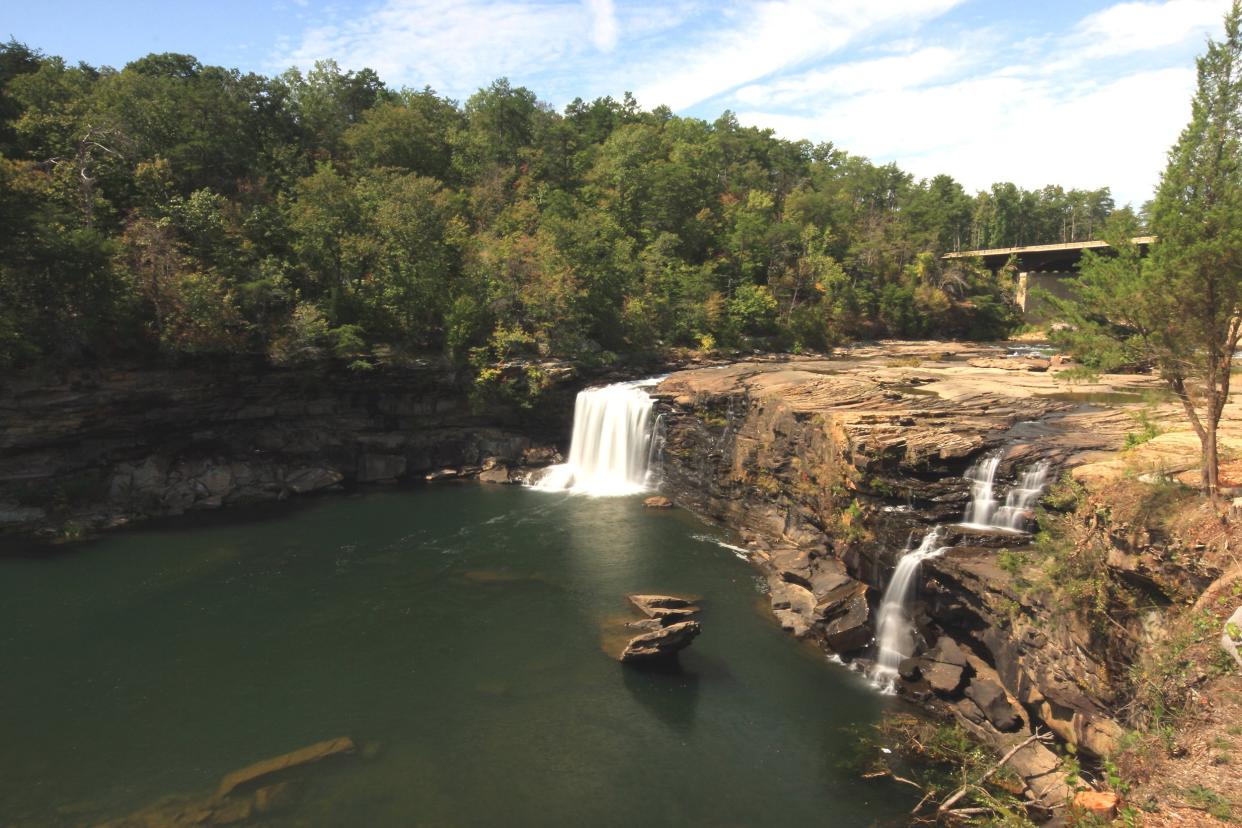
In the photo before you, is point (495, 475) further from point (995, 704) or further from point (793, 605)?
point (995, 704)

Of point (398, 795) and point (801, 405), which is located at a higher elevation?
point (801, 405)

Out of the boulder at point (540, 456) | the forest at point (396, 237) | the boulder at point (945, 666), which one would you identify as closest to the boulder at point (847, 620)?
the boulder at point (945, 666)

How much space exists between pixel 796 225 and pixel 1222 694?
48.8m

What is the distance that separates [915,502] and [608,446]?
17.1 metres

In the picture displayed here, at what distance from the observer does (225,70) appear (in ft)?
149

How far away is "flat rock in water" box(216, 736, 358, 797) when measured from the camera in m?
12.9

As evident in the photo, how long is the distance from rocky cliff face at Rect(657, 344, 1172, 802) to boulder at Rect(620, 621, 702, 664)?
3.46 m

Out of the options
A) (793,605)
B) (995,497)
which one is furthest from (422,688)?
(995,497)

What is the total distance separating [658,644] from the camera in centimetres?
1661

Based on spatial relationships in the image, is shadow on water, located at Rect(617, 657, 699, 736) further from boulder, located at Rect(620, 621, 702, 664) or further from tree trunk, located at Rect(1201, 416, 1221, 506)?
tree trunk, located at Rect(1201, 416, 1221, 506)

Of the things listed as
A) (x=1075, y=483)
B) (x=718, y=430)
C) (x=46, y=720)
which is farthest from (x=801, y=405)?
(x=46, y=720)

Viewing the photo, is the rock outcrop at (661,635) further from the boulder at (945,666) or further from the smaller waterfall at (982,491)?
the smaller waterfall at (982,491)

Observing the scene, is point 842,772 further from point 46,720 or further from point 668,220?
point 668,220

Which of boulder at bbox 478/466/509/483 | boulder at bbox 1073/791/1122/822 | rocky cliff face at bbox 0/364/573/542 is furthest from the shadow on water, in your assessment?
rocky cliff face at bbox 0/364/573/542
